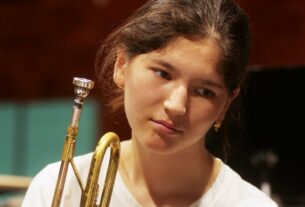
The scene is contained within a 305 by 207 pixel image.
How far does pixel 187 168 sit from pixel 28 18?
219 cm

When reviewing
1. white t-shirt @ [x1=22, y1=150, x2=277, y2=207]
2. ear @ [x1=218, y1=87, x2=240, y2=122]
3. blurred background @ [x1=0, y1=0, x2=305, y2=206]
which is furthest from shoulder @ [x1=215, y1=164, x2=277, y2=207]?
blurred background @ [x1=0, y1=0, x2=305, y2=206]

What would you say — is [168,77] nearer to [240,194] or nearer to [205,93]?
[205,93]

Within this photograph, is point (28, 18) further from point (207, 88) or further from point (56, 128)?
point (207, 88)

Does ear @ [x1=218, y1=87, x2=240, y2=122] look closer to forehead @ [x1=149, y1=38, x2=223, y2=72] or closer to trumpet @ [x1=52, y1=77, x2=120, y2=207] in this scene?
forehead @ [x1=149, y1=38, x2=223, y2=72]

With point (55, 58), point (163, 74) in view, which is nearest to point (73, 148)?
point (163, 74)

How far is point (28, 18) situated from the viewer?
3373 mm

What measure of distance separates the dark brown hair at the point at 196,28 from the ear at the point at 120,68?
2cm

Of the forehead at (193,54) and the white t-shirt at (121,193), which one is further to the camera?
the white t-shirt at (121,193)

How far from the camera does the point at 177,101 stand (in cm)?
120

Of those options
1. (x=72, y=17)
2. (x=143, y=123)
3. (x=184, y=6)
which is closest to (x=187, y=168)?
(x=143, y=123)

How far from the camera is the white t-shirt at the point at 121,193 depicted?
1350 millimetres

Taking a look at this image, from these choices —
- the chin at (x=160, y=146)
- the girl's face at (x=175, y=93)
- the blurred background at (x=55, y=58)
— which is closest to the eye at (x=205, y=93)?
the girl's face at (x=175, y=93)

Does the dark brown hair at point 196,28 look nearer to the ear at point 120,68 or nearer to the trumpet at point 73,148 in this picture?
the ear at point 120,68

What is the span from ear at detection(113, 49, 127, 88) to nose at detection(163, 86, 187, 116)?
153 mm
